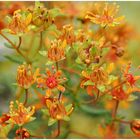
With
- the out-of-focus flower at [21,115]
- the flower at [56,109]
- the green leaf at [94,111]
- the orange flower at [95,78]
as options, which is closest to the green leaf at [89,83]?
the orange flower at [95,78]

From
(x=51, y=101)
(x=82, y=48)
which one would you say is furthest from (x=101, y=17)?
(x=51, y=101)

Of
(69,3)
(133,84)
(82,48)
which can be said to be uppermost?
(69,3)

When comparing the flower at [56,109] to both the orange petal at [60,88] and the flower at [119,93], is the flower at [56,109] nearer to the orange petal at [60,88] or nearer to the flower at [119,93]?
the orange petal at [60,88]

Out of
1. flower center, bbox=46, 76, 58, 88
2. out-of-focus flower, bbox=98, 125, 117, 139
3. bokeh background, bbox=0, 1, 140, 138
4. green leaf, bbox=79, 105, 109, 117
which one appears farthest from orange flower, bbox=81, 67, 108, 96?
green leaf, bbox=79, 105, 109, 117

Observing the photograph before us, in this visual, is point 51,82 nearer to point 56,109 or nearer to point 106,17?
point 56,109

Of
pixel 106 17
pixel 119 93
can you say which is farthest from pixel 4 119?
pixel 106 17

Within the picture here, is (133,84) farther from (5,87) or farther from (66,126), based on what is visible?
(5,87)
